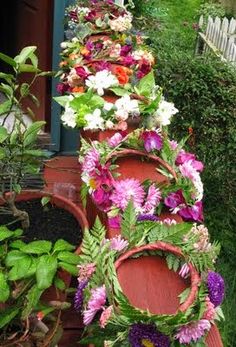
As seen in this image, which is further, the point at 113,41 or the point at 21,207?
the point at 113,41

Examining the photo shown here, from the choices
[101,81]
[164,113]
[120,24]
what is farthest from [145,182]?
[120,24]

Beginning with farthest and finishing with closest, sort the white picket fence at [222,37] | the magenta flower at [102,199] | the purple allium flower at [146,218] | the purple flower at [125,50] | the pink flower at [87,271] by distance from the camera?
the white picket fence at [222,37], the purple flower at [125,50], the magenta flower at [102,199], the purple allium flower at [146,218], the pink flower at [87,271]

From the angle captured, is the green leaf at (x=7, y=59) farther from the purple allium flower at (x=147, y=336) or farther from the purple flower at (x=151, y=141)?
the purple allium flower at (x=147, y=336)

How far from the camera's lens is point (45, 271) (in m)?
1.79

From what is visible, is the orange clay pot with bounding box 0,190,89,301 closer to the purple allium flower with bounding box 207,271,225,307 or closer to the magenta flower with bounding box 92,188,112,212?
the magenta flower with bounding box 92,188,112,212

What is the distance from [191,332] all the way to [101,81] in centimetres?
164

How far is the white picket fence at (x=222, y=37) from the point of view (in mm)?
6809

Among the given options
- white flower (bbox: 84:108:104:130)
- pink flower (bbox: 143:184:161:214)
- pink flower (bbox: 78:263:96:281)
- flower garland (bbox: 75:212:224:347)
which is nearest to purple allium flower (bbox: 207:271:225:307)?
flower garland (bbox: 75:212:224:347)

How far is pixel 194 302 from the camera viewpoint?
1.36 metres

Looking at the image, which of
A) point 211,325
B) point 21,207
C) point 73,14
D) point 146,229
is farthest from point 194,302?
point 73,14

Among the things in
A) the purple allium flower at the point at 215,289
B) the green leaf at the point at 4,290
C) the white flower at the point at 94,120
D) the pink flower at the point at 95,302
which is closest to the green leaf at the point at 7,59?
the white flower at the point at 94,120

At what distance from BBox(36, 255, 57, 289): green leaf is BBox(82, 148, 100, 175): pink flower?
1.23ft

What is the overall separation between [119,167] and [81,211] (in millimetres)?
614

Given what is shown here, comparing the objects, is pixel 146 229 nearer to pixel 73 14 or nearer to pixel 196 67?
pixel 196 67
